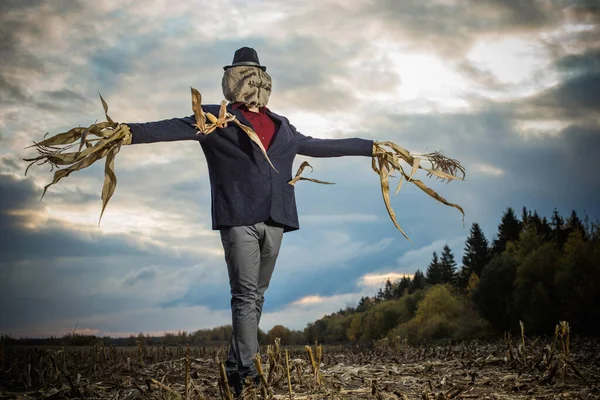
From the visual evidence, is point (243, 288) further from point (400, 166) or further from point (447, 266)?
point (447, 266)

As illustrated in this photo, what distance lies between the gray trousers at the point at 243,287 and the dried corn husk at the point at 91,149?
1136 mm

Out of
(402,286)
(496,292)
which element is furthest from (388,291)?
(496,292)

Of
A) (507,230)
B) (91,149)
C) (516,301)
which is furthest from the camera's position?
(507,230)

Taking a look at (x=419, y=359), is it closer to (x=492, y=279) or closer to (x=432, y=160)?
(x=432, y=160)

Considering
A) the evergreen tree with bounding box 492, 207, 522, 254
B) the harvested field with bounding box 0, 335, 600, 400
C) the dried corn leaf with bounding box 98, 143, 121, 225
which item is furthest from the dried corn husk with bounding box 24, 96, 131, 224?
the evergreen tree with bounding box 492, 207, 522, 254

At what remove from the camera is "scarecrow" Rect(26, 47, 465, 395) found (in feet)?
16.8

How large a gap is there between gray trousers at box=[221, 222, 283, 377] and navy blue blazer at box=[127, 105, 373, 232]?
5.0 inches

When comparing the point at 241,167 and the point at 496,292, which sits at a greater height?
the point at 241,167

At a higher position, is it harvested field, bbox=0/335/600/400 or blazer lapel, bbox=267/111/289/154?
blazer lapel, bbox=267/111/289/154

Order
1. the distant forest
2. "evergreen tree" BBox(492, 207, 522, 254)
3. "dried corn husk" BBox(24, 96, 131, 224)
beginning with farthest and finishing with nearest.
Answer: "evergreen tree" BBox(492, 207, 522, 254), the distant forest, "dried corn husk" BBox(24, 96, 131, 224)

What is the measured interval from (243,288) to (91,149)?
5.85 feet

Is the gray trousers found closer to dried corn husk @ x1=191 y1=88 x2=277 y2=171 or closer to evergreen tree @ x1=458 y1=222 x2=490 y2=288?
dried corn husk @ x1=191 y1=88 x2=277 y2=171

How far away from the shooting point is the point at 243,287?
5324mm

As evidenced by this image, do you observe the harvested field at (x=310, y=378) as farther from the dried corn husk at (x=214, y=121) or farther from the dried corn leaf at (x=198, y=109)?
the dried corn leaf at (x=198, y=109)
